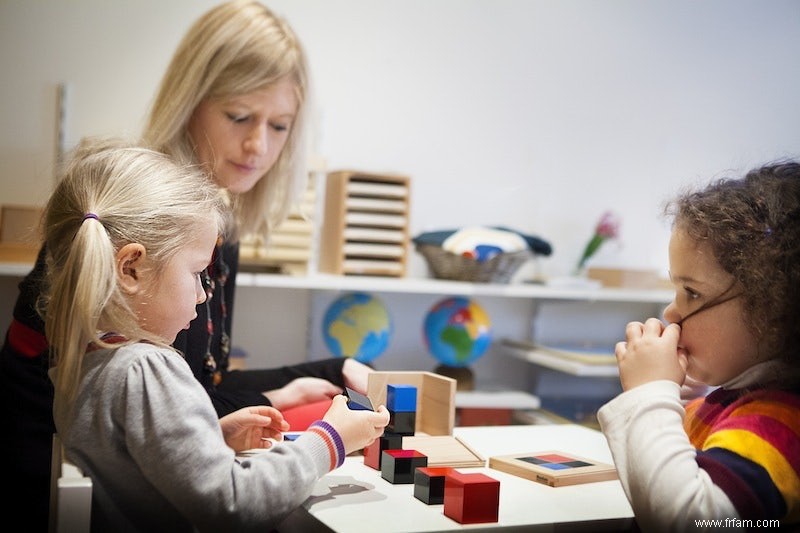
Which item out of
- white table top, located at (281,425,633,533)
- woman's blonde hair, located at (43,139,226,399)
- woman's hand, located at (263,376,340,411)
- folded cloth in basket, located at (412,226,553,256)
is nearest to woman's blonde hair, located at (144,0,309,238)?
woman's hand, located at (263,376,340,411)

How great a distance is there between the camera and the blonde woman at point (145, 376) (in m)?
0.83

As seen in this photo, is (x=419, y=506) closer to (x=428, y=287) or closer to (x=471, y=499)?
(x=471, y=499)

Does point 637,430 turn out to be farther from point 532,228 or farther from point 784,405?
Answer: point 532,228

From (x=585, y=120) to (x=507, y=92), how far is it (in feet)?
0.96

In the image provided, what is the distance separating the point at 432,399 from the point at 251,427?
0.32m

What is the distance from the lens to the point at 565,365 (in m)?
2.52

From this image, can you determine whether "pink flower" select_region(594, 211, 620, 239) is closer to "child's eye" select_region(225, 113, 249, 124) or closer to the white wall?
the white wall

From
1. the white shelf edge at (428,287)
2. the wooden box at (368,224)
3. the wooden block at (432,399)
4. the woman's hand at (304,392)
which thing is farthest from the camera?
the wooden box at (368,224)

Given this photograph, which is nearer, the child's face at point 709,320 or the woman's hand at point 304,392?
the child's face at point 709,320

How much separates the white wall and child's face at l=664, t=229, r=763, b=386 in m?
1.34

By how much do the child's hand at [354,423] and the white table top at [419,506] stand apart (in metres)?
0.05

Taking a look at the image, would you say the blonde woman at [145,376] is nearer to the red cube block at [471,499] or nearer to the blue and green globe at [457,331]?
the red cube block at [471,499]

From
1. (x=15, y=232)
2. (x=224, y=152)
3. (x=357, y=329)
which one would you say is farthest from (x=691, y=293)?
(x=15, y=232)

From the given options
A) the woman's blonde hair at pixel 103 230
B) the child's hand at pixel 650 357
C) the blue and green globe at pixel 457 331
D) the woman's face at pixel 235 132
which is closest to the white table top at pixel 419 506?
the child's hand at pixel 650 357
